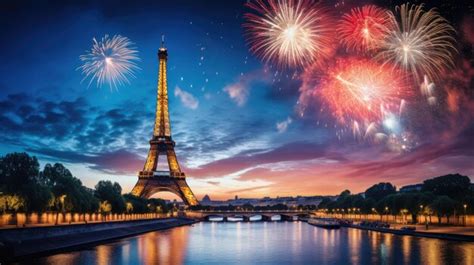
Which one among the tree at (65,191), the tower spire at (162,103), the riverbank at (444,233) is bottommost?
the riverbank at (444,233)

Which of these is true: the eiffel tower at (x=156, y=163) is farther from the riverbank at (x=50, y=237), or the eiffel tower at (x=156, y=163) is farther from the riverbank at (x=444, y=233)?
the riverbank at (x=444, y=233)

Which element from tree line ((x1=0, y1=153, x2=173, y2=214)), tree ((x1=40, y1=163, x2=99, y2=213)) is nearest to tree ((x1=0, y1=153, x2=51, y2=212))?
tree line ((x1=0, y1=153, x2=173, y2=214))

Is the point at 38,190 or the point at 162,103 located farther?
the point at 162,103

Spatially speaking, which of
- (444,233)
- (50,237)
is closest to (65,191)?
(50,237)

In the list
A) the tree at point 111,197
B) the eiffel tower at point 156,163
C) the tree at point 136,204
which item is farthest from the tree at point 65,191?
the eiffel tower at point 156,163

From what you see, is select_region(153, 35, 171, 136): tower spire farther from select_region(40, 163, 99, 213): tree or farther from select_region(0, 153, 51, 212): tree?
select_region(0, 153, 51, 212): tree

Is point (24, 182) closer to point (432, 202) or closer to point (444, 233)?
point (444, 233)
